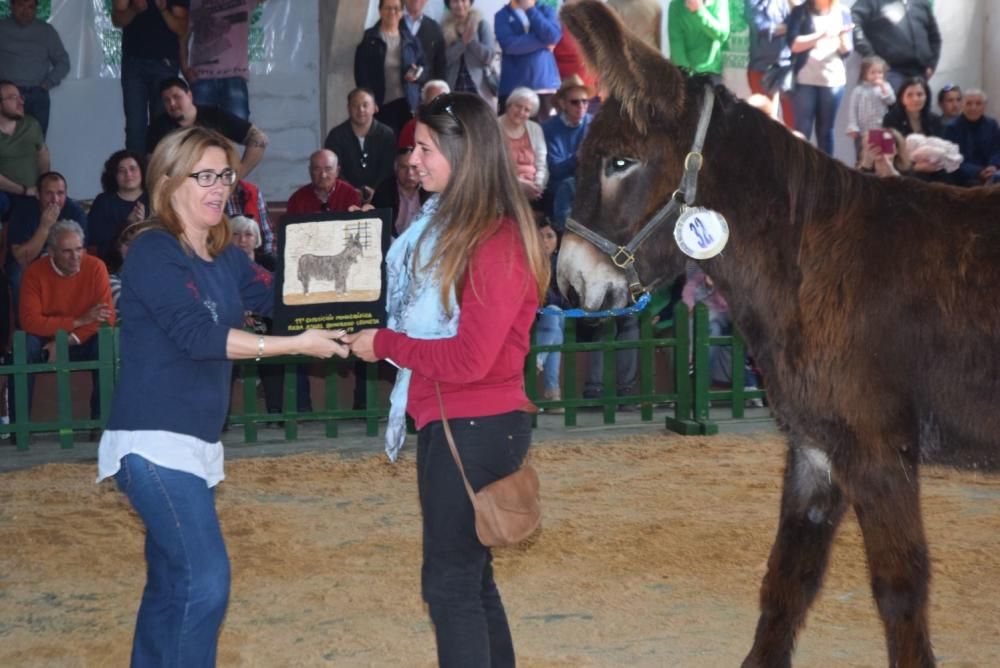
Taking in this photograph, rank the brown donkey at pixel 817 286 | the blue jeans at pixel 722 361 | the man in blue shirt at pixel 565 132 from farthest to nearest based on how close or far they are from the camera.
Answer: the man in blue shirt at pixel 565 132 < the blue jeans at pixel 722 361 < the brown donkey at pixel 817 286

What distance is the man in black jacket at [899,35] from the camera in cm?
1295

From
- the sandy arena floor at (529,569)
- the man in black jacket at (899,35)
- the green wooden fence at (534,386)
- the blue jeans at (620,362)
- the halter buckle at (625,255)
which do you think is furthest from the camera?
the man in black jacket at (899,35)

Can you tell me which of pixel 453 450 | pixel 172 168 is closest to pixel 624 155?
pixel 453 450

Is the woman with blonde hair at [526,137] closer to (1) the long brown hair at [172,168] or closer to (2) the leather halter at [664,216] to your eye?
(2) the leather halter at [664,216]

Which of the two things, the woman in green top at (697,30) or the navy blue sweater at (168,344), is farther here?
the woman in green top at (697,30)

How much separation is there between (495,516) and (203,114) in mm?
8108

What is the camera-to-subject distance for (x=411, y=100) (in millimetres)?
11414

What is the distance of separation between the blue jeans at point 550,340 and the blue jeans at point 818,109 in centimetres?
428

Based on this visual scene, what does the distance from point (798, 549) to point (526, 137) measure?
23.4ft

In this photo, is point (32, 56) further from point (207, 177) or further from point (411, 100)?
point (207, 177)

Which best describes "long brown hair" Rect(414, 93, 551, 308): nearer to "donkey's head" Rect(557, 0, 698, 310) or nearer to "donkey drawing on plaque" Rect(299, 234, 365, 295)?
"donkey drawing on plaque" Rect(299, 234, 365, 295)

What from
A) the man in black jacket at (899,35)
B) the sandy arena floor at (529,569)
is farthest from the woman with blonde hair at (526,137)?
the man in black jacket at (899,35)

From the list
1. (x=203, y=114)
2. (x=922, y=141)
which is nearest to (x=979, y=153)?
(x=922, y=141)

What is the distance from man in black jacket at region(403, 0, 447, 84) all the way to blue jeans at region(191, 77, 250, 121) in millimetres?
1675
